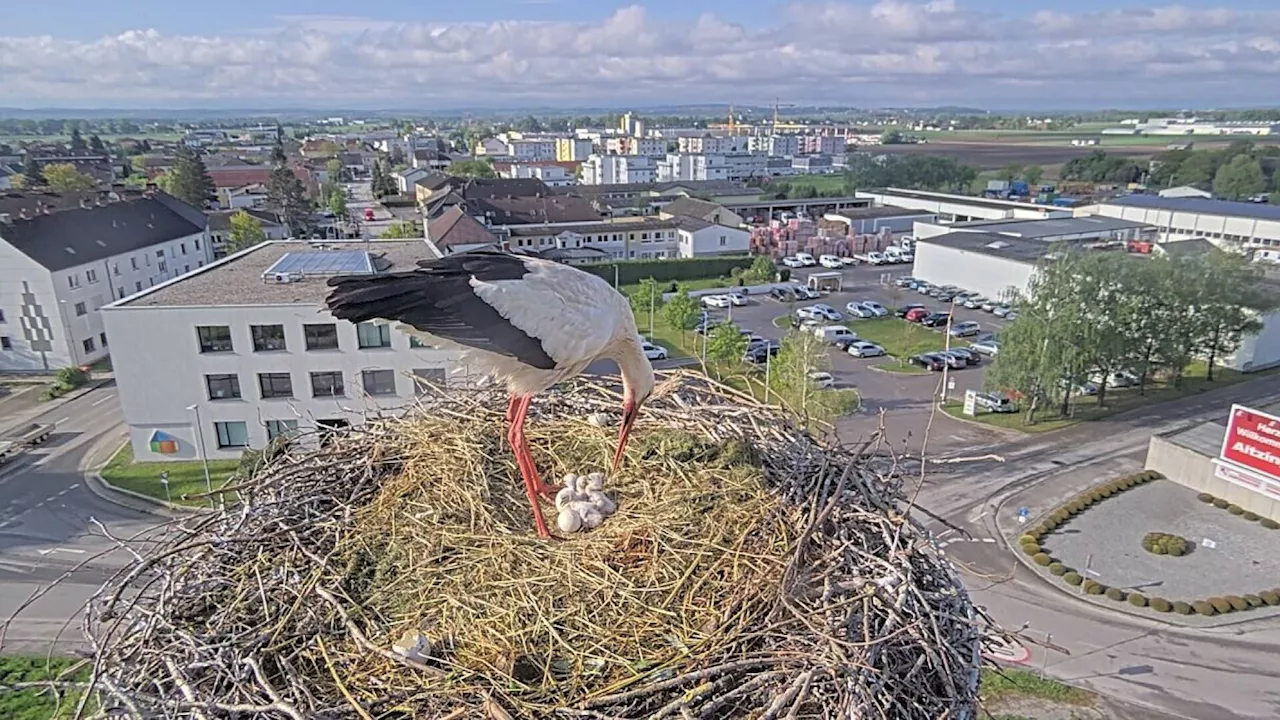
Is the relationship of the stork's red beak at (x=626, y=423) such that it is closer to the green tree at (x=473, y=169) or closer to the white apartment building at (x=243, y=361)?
the white apartment building at (x=243, y=361)

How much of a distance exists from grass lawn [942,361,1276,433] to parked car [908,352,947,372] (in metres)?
2.52

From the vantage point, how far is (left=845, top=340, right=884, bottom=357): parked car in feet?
77.4

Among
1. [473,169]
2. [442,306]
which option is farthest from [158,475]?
[473,169]

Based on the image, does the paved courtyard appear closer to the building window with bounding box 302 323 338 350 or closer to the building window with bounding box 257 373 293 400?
the building window with bounding box 302 323 338 350

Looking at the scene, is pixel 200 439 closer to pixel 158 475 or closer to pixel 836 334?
pixel 158 475

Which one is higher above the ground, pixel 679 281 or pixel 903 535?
pixel 903 535

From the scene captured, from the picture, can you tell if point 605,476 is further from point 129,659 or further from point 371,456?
point 129,659

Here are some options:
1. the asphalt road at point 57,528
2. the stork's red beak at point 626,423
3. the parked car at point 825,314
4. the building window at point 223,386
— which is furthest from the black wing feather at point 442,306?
the parked car at point 825,314

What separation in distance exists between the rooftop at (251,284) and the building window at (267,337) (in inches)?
20.3

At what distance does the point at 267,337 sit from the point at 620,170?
215 feet

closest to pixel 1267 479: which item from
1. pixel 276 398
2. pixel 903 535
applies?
pixel 903 535

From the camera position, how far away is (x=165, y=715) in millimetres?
3094

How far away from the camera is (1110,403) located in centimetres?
2011

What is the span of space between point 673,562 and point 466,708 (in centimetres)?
133
